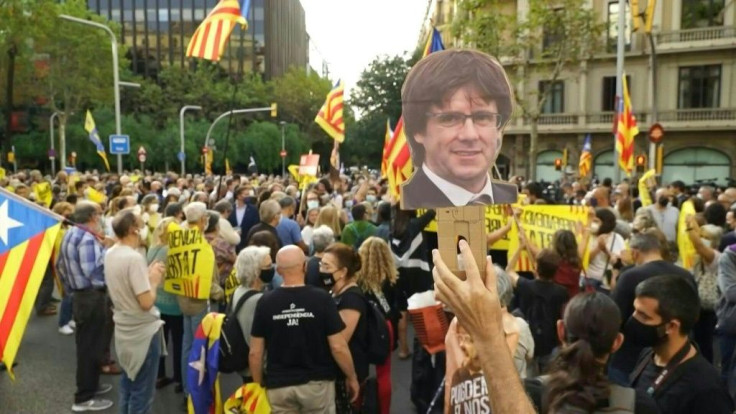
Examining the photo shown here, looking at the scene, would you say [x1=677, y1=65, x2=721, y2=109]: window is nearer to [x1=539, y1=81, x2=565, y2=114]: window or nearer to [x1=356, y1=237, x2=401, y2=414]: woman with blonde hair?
[x1=539, y1=81, x2=565, y2=114]: window

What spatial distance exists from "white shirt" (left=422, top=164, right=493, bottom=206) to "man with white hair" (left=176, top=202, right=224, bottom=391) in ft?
12.4

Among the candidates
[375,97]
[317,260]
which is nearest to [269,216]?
[317,260]

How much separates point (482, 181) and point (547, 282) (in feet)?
8.90

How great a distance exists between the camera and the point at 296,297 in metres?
3.76

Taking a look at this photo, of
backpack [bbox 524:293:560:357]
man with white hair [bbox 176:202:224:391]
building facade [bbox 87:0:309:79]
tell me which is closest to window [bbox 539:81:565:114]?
man with white hair [bbox 176:202:224:391]

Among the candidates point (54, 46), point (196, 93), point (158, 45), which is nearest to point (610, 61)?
point (196, 93)

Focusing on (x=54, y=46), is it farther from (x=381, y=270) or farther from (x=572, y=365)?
(x=572, y=365)

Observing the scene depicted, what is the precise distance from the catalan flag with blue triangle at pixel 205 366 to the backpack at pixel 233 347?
0.15 feet

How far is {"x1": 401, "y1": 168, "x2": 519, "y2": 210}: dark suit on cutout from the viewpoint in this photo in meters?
2.08

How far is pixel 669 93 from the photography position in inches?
1314

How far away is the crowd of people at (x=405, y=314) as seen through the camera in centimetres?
212

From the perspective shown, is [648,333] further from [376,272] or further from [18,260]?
[18,260]

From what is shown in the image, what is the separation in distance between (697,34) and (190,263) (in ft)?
112

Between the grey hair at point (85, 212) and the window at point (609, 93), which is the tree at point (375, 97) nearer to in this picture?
the window at point (609, 93)
